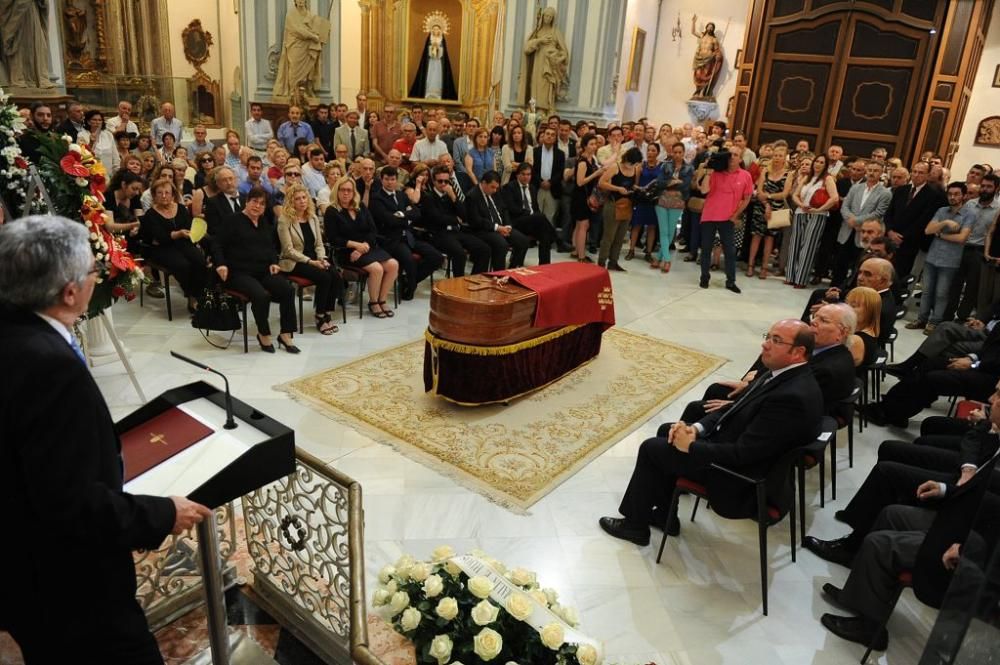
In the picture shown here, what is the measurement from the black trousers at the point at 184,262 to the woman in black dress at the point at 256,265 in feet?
1.73

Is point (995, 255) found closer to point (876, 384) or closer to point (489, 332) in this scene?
point (876, 384)

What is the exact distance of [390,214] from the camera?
6926 millimetres

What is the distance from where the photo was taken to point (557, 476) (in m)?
4.24

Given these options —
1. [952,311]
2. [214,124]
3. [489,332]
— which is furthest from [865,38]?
[214,124]

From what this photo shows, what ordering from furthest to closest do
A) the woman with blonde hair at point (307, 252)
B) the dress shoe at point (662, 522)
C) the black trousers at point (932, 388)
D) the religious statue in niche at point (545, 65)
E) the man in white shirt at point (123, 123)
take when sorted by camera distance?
the religious statue in niche at point (545, 65)
the man in white shirt at point (123, 123)
the woman with blonde hair at point (307, 252)
the black trousers at point (932, 388)
the dress shoe at point (662, 522)

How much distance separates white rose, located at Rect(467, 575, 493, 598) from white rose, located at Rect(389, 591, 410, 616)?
220 millimetres

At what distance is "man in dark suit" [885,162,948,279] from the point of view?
7.57 m

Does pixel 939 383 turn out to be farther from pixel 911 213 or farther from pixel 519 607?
pixel 519 607

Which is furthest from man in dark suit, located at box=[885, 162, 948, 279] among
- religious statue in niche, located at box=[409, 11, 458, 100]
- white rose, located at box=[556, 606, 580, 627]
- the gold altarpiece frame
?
religious statue in niche, located at box=[409, 11, 458, 100]

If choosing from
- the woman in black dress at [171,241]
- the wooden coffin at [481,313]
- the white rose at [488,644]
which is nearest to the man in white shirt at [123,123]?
the woman in black dress at [171,241]

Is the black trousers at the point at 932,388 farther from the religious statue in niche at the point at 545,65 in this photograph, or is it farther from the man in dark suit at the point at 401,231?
the religious statue in niche at the point at 545,65

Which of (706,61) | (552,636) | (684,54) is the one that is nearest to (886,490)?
(552,636)

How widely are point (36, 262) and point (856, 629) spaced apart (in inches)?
131

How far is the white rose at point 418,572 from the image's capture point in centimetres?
227
